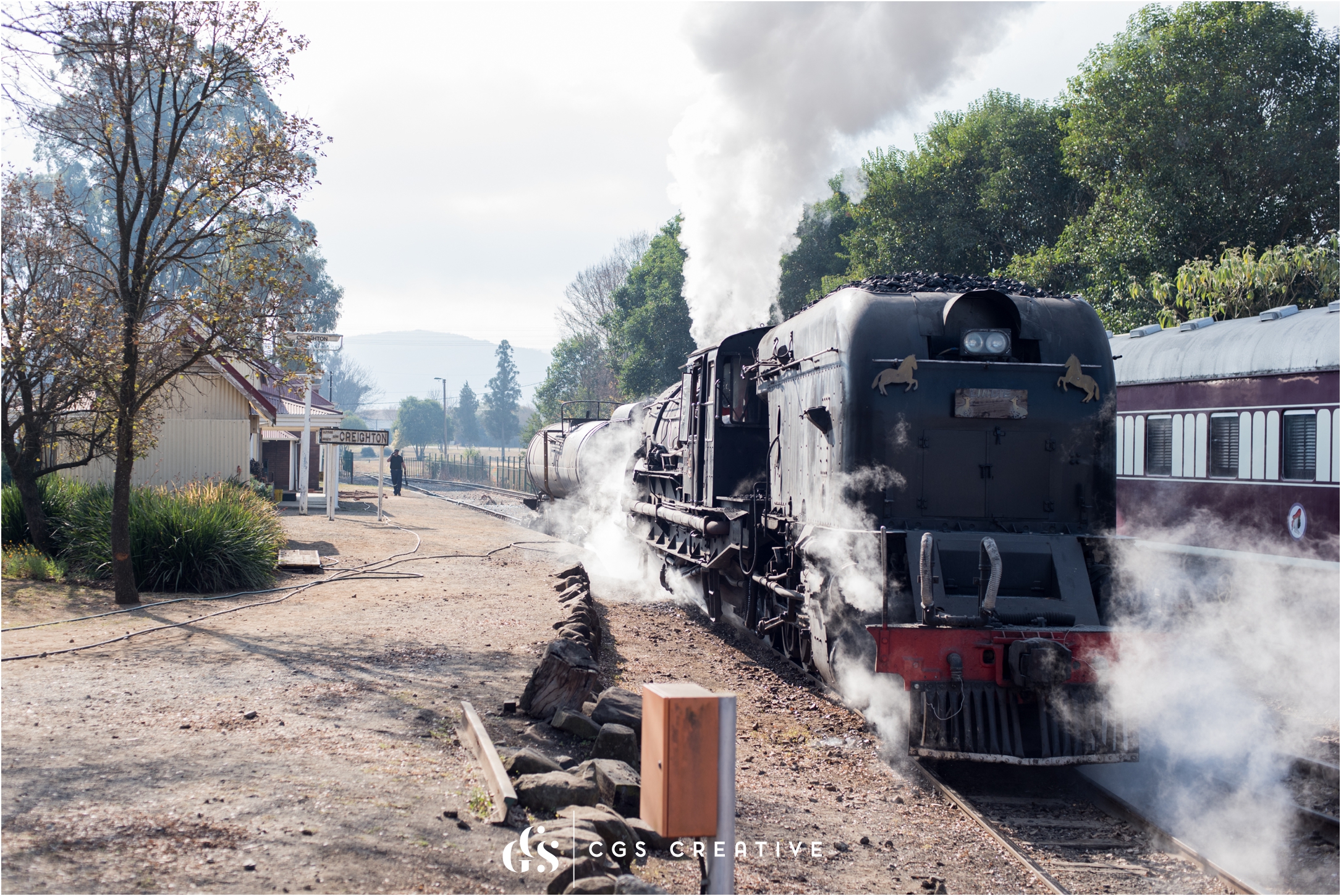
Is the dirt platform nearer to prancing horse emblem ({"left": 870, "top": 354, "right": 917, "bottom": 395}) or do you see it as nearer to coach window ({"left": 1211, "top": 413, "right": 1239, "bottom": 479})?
prancing horse emblem ({"left": 870, "top": 354, "right": 917, "bottom": 395})

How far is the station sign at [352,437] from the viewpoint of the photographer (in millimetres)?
23828

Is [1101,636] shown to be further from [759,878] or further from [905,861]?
[759,878]

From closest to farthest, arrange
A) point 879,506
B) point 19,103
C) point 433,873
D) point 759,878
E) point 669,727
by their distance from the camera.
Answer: point 669,727, point 433,873, point 759,878, point 879,506, point 19,103

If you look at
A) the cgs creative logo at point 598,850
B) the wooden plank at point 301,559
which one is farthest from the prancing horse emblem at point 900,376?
the wooden plank at point 301,559

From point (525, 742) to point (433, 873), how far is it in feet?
8.05

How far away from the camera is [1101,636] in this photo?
6.99 m

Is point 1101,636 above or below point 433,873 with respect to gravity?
above

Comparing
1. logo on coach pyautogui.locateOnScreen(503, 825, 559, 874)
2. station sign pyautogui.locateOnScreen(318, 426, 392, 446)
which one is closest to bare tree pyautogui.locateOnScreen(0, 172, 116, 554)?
station sign pyautogui.locateOnScreen(318, 426, 392, 446)

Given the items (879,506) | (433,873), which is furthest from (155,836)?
(879,506)

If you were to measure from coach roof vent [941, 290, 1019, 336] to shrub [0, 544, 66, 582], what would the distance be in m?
12.7

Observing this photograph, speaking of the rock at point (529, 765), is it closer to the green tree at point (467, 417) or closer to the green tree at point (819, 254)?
the green tree at point (819, 254)

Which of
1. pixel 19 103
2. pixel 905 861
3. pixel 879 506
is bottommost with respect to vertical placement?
pixel 905 861

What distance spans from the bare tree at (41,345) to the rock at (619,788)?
1026 cm

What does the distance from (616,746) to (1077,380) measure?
4756 millimetres
